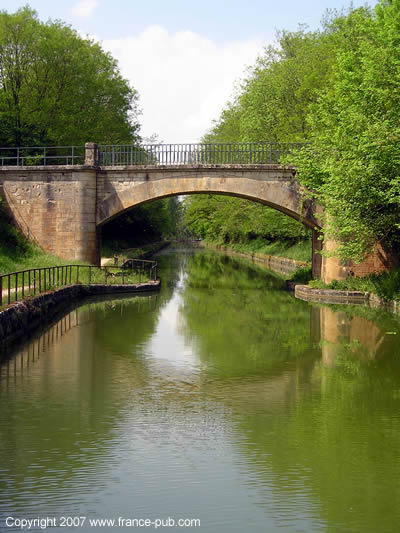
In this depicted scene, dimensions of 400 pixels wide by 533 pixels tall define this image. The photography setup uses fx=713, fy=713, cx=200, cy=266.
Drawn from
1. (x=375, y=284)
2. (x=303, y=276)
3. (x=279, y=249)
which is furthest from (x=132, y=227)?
(x=375, y=284)

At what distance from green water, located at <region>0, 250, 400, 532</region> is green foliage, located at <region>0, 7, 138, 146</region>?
2465 centimetres

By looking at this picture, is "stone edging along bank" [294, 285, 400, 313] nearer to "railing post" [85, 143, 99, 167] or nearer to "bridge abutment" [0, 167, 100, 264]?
"bridge abutment" [0, 167, 100, 264]

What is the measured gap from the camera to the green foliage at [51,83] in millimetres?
40844

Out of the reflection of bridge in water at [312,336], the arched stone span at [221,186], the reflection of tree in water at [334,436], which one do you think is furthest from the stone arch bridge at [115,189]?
the reflection of tree in water at [334,436]

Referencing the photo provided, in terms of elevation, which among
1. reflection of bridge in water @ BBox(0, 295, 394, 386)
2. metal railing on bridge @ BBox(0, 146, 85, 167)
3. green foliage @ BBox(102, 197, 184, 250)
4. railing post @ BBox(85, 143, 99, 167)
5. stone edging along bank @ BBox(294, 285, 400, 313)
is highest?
metal railing on bridge @ BBox(0, 146, 85, 167)

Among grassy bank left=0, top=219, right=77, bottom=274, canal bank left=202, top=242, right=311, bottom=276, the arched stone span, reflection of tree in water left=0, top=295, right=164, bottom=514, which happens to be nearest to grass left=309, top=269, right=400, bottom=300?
the arched stone span

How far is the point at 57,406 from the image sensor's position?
36.1 ft

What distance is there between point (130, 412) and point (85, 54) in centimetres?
3723

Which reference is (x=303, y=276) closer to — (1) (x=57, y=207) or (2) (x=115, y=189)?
(2) (x=115, y=189)

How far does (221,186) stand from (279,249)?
21.4m

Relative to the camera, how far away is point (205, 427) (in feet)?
32.6

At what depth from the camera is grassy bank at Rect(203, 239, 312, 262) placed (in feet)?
134

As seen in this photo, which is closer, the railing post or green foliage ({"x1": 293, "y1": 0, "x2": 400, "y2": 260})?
green foliage ({"x1": 293, "y1": 0, "x2": 400, "y2": 260})

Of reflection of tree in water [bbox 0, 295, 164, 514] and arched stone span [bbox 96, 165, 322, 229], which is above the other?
arched stone span [bbox 96, 165, 322, 229]
